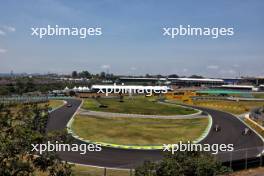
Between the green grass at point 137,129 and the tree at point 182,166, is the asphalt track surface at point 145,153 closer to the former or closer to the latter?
the green grass at point 137,129

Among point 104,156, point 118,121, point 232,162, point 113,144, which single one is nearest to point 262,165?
point 232,162

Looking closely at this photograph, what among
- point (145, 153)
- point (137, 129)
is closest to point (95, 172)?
point (145, 153)

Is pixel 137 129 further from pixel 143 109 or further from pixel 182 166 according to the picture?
pixel 182 166

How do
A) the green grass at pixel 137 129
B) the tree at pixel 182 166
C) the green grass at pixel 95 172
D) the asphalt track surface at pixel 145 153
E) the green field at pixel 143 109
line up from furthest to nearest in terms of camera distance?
the green field at pixel 143 109
the green grass at pixel 137 129
the green grass at pixel 95 172
the asphalt track surface at pixel 145 153
the tree at pixel 182 166

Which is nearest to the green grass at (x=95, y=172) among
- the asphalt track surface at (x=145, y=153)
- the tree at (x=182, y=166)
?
the asphalt track surface at (x=145, y=153)

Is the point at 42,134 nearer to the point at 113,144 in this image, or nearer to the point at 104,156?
the point at 104,156

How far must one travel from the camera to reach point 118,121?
235 feet

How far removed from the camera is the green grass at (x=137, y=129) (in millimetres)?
52094

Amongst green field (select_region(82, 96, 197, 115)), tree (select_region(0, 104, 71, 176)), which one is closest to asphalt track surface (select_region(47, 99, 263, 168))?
tree (select_region(0, 104, 71, 176))

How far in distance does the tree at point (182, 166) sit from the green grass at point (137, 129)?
29.2 metres

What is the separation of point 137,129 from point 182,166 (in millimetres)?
41516

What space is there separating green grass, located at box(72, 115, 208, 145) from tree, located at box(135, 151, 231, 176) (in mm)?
29176

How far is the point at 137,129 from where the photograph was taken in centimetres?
6122

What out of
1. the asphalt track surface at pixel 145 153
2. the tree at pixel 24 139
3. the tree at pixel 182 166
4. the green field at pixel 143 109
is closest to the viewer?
the tree at pixel 24 139
